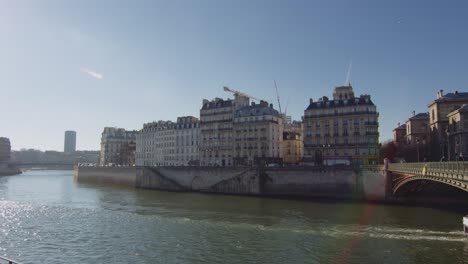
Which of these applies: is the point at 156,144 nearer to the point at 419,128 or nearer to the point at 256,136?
the point at 256,136

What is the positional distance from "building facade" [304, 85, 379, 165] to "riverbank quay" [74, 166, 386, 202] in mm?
18009

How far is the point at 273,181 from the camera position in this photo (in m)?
85.9

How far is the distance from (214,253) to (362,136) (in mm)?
74866

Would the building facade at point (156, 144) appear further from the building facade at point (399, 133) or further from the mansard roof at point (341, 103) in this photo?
the building facade at point (399, 133)

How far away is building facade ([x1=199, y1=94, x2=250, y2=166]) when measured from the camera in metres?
118

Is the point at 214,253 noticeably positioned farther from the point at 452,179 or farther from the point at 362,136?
the point at 362,136

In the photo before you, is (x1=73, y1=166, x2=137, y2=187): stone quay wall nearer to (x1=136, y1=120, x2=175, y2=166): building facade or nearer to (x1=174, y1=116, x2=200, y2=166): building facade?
(x1=136, y1=120, x2=175, y2=166): building facade

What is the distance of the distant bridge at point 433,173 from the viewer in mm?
33669

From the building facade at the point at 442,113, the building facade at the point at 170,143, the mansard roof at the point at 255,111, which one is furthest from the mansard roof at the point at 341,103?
the building facade at the point at 170,143

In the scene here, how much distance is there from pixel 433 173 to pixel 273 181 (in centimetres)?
4600

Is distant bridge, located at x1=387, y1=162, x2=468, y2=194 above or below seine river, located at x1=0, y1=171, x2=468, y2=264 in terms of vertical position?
above

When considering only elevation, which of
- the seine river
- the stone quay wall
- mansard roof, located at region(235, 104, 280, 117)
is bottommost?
the seine river

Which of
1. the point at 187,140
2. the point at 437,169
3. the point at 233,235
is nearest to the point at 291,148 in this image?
the point at 187,140

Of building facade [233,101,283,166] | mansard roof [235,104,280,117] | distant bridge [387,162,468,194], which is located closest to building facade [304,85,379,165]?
building facade [233,101,283,166]
